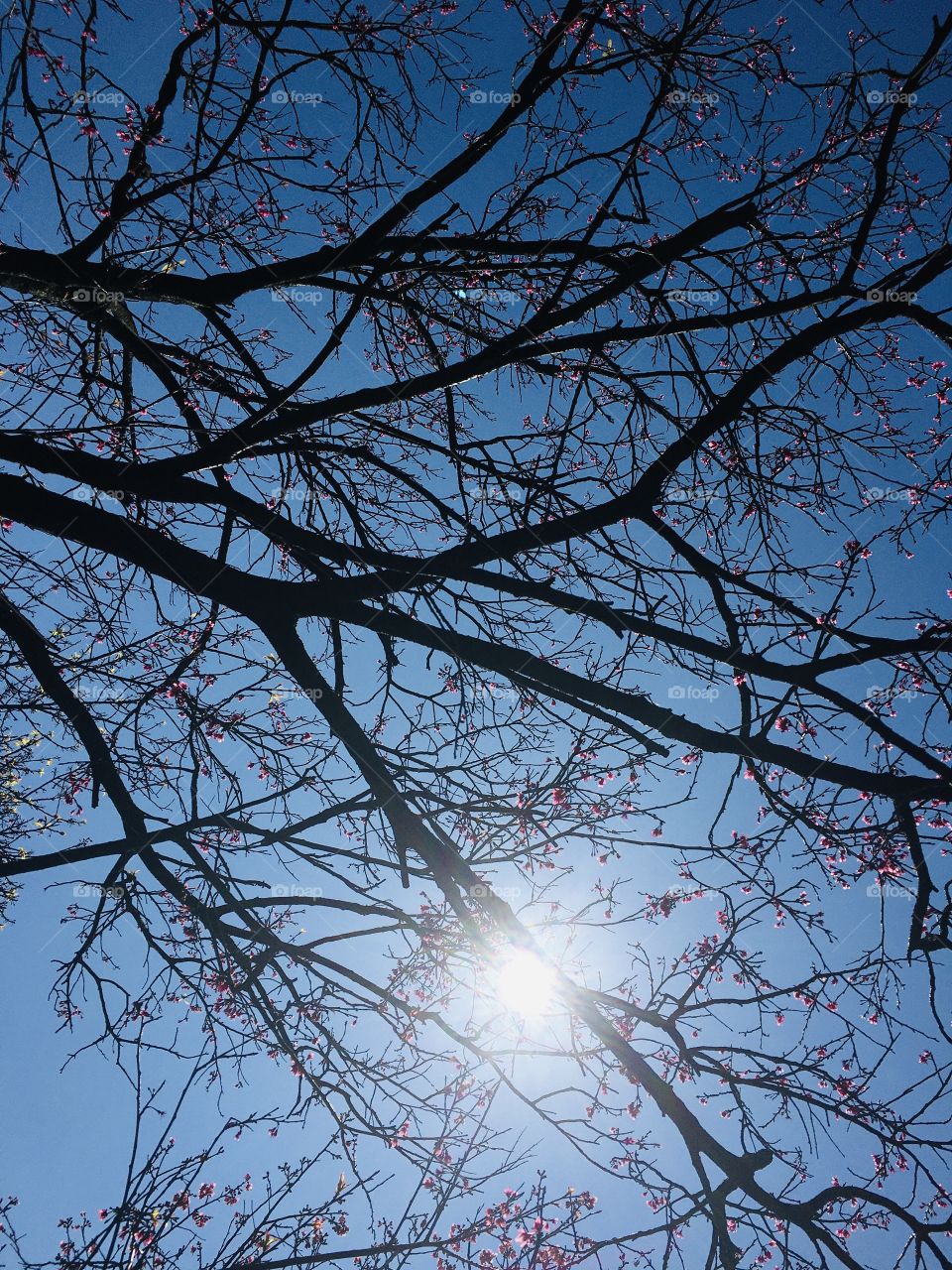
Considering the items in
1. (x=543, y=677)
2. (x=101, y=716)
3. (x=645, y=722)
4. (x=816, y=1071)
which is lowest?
(x=816, y=1071)

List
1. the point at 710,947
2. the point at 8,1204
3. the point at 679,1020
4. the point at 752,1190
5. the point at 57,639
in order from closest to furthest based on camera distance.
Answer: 1. the point at 752,1190
2. the point at 679,1020
3. the point at 710,947
4. the point at 8,1204
5. the point at 57,639

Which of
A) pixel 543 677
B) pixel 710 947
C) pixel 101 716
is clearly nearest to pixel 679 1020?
pixel 710 947

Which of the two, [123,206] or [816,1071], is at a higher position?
[123,206]

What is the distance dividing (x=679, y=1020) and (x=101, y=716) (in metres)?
3.66

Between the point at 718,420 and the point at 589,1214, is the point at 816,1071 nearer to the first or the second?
the point at 589,1214

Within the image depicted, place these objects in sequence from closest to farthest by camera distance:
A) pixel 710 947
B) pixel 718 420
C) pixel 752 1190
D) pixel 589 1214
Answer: pixel 718 420 → pixel 752 1190 → pixel 589 1214 → pixel 710 947

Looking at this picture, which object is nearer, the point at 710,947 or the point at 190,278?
the point at 190,278

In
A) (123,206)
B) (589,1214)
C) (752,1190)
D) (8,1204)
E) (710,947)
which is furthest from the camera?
(8,1204)

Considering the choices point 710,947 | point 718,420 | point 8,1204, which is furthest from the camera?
point 8,1204

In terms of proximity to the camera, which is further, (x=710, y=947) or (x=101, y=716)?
(x=710, y=947)

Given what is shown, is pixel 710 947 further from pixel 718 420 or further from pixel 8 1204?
pixel 8 1204

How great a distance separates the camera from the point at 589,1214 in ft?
13.8

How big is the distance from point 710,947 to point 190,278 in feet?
15.7

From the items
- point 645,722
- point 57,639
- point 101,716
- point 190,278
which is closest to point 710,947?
point 645,722
